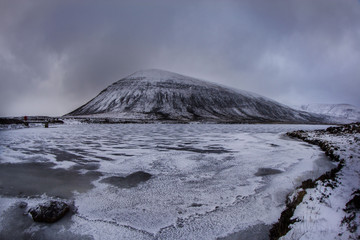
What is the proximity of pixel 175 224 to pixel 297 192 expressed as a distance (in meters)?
3.98

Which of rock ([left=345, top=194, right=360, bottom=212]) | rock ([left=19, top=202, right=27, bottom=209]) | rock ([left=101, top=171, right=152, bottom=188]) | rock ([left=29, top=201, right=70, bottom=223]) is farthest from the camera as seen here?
rock ([left=101, top=171, right=152, bottom=188])

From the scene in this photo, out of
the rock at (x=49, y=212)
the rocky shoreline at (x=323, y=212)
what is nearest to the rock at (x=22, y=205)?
the rock at (x=49, y=212)

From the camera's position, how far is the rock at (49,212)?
5.44 meters

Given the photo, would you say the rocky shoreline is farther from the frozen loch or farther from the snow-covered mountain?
the snow-covered mountain

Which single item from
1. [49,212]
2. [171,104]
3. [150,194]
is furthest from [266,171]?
[171,104]

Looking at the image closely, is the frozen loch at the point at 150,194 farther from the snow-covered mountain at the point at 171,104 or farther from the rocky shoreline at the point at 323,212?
the snow-covered mountain at the point at 171,104

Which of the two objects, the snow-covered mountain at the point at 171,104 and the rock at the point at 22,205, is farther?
the snow-covered mountain at the point at 171,104

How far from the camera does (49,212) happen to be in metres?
5.57

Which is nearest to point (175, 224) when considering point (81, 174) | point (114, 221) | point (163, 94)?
point (114, 221)

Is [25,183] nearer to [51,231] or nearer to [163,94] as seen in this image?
[51,231]

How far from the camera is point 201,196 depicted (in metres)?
7.14

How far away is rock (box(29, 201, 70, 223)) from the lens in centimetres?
544

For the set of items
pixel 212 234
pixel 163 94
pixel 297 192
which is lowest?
pixel 212 234

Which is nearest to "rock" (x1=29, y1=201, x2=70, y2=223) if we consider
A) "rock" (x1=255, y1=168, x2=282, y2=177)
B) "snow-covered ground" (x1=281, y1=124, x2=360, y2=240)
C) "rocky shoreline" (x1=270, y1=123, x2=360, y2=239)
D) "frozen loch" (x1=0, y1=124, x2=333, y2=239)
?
"frozen loch" (x1=0, y1=124, x2=333, y2=239)
